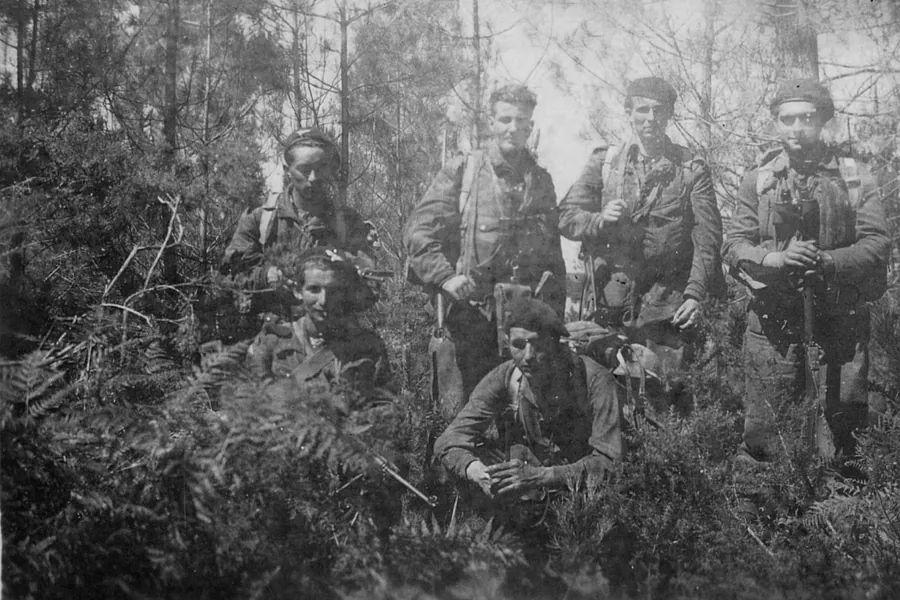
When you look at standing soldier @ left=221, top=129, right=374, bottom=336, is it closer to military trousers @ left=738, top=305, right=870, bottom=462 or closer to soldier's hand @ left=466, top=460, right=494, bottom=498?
soldier's hand @ left=466, top=460, right=494, bottom=498

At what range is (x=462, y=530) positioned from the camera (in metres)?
3.36

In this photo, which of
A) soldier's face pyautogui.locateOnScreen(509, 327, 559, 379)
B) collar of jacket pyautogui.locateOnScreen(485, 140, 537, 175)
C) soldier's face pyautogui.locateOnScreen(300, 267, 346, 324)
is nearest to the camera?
soldier's face pyautogui.locateOnScreen(509, 327, 559, 379)

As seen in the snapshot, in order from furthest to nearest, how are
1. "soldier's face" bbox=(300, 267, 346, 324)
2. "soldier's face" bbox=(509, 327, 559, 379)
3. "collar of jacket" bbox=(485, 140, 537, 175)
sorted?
"collar of jacket" bbox=(485, 140, 537, 175), "soldier's face" bbox=(300, 267, 346, 324), "soldier's face" bbox=(509, 327, 559, 379)

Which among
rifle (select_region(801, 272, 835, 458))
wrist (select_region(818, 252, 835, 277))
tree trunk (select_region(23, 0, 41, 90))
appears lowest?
rifle (select_region(801, 272, 835, 458))

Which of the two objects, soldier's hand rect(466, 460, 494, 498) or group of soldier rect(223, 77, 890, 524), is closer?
soldier's hand rect(466, 460, 494, 498)

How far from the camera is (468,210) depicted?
11.5ft

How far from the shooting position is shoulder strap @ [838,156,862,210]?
3.49 meters

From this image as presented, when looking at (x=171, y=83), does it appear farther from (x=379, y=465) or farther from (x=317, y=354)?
(x=379, y=465)

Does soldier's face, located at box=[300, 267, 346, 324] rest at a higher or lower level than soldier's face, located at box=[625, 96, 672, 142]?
lower

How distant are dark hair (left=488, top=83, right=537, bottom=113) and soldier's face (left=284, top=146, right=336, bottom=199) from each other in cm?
80

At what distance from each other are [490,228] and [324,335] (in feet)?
2.73

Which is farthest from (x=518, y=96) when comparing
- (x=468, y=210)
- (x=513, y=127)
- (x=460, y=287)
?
(x=460, y=287)

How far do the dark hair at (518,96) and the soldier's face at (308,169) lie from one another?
80 cm

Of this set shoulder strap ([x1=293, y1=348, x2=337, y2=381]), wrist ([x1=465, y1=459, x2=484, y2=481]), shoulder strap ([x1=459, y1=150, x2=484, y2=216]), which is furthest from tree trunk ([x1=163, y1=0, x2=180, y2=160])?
wrist ([x1=465, y1=459, x2=484, y2=481])
